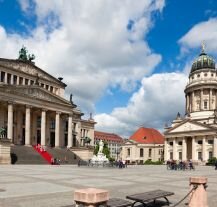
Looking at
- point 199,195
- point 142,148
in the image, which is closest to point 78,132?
point 142,148

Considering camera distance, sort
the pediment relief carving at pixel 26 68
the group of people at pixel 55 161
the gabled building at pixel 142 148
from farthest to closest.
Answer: the gabled building at pixel 142 148 → the pediment relief carving at pixel 26 68 → the group of people at pixel 55 161

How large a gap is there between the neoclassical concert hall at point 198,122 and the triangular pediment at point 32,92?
1951 inches

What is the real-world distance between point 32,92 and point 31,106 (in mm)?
2904

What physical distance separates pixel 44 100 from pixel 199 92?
6520cm

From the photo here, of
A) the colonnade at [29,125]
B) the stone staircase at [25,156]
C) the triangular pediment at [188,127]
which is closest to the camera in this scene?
the stone staircase at [25,156]

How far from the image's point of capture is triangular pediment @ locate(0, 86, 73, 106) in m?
58.6

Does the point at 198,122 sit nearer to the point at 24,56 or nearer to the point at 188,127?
the point at 188,127

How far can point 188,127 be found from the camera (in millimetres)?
104750

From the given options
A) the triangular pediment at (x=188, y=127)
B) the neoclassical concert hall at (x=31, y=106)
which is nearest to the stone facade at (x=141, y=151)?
the triangular pediment at (x=188, y=127)

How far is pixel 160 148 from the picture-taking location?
131250mm

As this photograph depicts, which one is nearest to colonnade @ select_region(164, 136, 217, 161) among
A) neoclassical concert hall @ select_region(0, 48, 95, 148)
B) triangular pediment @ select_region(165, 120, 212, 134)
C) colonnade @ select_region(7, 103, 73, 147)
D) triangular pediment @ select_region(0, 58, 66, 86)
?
triangular pediment @ select_region(165, 120, 212, 134)

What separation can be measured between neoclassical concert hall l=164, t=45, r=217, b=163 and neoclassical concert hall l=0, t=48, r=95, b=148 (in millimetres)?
44530

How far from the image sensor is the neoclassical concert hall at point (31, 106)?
6003 centimetres

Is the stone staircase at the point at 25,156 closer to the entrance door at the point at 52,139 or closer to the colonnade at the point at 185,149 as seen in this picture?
the entrance door at the point at 52,139
